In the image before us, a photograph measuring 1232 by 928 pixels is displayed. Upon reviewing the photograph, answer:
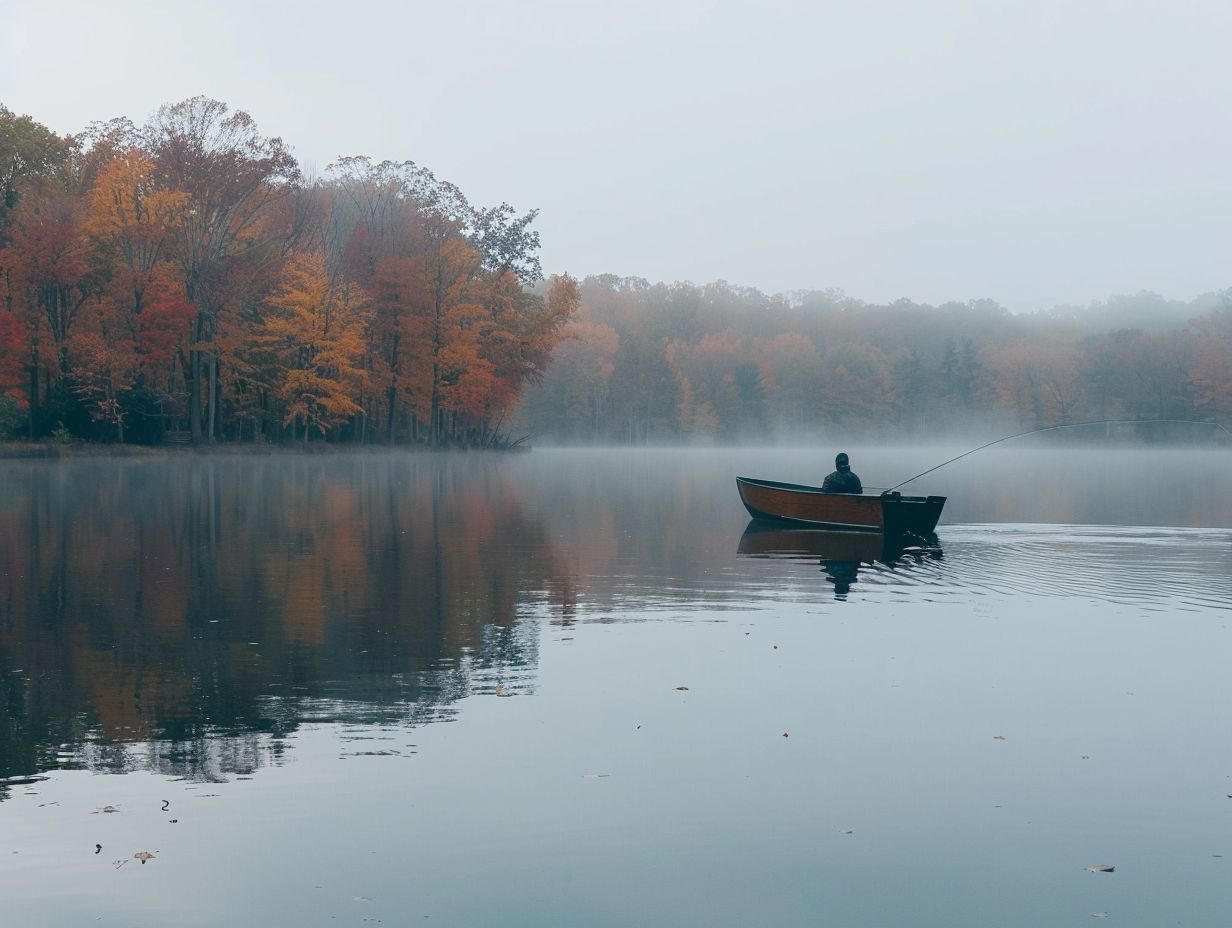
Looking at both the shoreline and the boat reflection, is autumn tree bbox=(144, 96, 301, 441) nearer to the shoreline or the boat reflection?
the shoreline

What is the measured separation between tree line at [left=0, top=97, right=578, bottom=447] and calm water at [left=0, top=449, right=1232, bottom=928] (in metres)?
49.4

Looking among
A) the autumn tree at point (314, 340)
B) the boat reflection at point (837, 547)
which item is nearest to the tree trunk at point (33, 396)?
the autumn tree at point (314, 340)

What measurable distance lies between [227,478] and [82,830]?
47712mm

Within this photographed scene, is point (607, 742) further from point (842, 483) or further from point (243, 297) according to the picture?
point (243, 297)

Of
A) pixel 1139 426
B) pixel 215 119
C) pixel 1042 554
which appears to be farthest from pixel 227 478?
pixel 1139 426

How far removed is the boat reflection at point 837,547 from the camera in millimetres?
24859

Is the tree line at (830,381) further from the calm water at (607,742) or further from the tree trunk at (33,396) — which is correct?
the calm water at (607,742)

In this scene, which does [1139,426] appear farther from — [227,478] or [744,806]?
[744,806]

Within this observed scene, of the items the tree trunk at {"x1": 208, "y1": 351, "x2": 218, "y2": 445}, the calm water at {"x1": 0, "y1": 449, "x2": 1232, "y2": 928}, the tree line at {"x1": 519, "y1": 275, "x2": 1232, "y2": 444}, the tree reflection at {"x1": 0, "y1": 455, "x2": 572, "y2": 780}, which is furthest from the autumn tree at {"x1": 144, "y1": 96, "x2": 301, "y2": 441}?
the tree line at {"x1": 519, "y1": 275, "x2": 1232, "y2": 444}

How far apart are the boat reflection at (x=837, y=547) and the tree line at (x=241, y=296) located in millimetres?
46452

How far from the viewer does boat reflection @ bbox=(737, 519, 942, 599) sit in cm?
2486

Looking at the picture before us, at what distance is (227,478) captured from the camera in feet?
177

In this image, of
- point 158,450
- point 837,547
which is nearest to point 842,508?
point 837,547

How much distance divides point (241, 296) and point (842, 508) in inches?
2009
